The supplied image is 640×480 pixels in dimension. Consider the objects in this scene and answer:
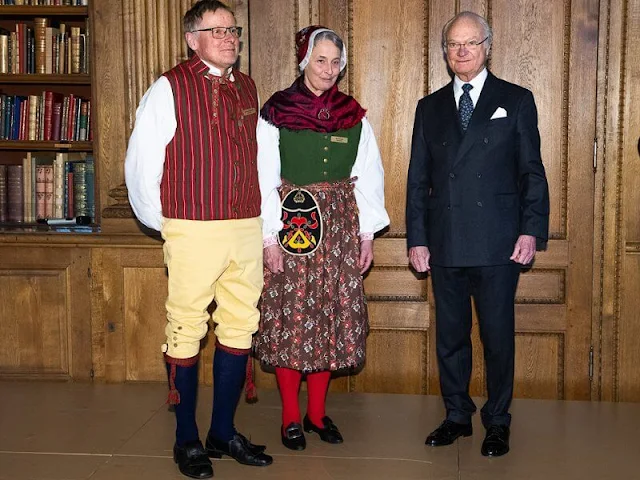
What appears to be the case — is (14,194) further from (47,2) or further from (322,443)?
(322,443)

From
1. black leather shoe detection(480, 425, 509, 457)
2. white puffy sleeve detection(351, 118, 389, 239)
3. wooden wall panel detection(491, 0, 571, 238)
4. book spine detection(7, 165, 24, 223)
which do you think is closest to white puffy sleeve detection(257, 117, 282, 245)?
white puffy sleeve detection(351, 118, 389, 239)

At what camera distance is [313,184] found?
3.31 meters

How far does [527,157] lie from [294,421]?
130 cm

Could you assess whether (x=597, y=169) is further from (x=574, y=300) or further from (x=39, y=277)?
(x=39, y=277)

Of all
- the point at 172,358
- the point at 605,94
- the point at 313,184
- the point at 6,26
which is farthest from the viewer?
the point at 6,26

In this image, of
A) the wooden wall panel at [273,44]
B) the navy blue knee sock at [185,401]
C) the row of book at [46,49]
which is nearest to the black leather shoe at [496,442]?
the navy blue knee sock at [185,401]

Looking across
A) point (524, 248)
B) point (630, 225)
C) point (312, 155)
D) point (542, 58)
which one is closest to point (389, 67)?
point (542, 58)

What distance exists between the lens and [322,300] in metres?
3.35

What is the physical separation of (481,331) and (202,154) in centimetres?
122

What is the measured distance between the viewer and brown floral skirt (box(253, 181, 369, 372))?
131 inches

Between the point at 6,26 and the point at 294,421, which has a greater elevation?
the point at 6,26

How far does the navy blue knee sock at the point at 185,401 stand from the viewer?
3107 millimetres

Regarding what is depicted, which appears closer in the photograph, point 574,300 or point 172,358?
point 172,358

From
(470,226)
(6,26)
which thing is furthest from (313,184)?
(6,26)
